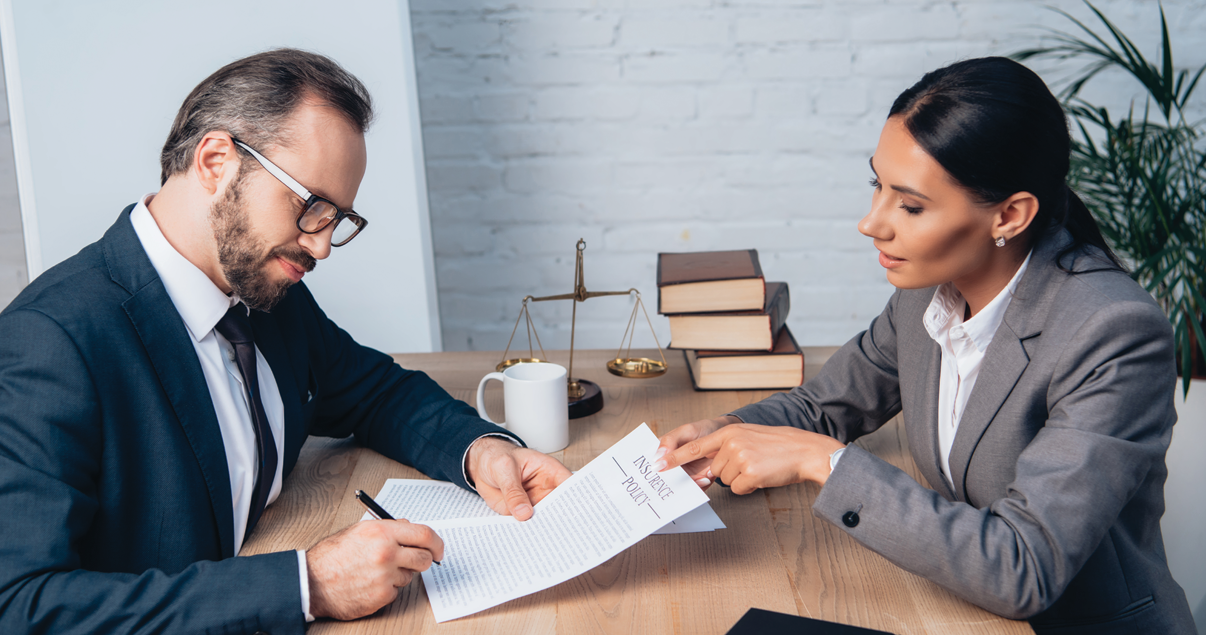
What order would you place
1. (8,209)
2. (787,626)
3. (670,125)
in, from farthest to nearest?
1. (670,125)
2. (8,209)
3. (787,626)

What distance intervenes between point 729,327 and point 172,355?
96 centimetres

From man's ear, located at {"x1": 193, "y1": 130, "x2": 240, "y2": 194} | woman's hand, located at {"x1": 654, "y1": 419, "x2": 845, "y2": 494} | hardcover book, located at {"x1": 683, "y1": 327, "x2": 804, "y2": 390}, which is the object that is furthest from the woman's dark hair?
man's ear, located at {"x1": 193, "y1": 130, "x2": 240, "y2": 194}

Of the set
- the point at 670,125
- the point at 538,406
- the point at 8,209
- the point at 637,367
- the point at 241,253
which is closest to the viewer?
the point at 241,253

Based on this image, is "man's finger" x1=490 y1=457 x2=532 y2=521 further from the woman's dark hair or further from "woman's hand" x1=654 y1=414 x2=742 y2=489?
the woman's dark hair

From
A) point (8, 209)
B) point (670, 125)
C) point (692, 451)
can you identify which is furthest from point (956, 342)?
point (8, 209)

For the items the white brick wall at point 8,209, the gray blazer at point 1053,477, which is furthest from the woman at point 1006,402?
the white brick wall at point 8,209

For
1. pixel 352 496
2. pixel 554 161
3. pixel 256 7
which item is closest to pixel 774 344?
pixel 352 496

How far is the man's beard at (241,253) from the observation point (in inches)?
41.8

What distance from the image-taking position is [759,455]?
106 cm

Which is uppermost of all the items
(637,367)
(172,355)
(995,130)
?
Answer: (995,130)

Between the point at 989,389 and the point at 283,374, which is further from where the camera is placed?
the point at 283,374

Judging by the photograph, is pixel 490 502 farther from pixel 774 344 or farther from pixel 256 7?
pixel 256 7

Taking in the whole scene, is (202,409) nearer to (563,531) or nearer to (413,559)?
(413,559)

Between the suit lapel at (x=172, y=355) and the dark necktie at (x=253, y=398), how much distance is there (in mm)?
77
